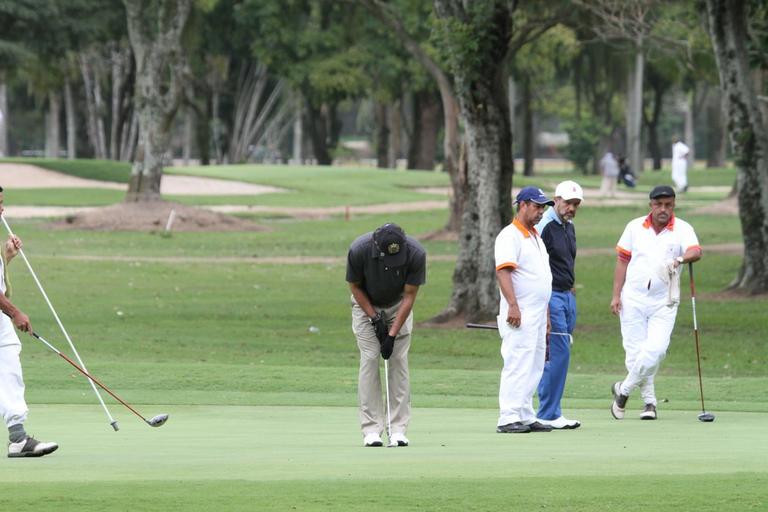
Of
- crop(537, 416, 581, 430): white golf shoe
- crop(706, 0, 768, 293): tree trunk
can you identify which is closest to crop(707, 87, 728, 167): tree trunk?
crop(706, 0, 768, 293): tree trunk

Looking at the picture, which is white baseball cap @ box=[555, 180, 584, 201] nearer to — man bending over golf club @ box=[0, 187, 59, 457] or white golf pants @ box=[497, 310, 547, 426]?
white golf pants @ box=[497, 310, 547, 426]

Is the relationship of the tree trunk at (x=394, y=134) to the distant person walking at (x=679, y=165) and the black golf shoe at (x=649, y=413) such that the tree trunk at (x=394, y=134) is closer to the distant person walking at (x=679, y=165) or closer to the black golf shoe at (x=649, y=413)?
the distant person walking at (x=679, y=165)

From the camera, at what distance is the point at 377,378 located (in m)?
12.1

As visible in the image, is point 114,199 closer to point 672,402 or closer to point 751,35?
point 751,35

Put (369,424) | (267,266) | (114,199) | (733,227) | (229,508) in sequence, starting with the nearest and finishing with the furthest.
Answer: (229,508) → (369,424) → (267,266) → (733,227) → (114,199)

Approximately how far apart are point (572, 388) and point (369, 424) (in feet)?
19.5

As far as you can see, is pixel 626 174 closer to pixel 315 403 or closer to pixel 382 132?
pixel 382 132

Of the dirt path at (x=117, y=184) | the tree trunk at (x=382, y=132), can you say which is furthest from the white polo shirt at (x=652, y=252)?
the tree trunk at (x=382, y=132)

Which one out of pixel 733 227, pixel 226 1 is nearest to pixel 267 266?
pixel 733 227

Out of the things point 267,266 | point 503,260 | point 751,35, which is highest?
point 751,35

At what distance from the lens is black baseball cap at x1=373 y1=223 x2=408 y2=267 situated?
11.4 m

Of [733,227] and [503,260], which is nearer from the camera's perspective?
[503,260]

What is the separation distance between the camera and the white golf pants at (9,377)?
11.0 m

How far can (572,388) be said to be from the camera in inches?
682
